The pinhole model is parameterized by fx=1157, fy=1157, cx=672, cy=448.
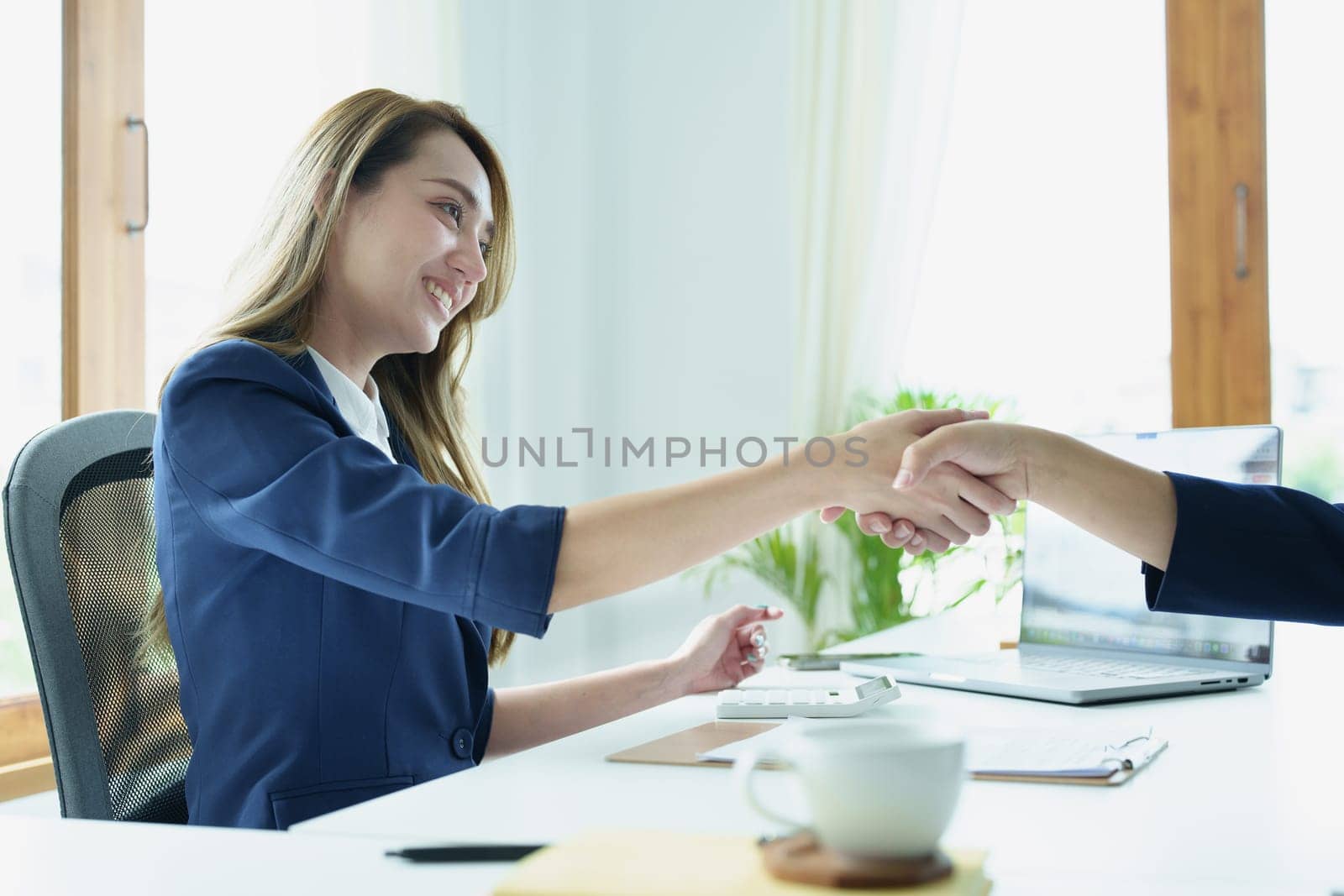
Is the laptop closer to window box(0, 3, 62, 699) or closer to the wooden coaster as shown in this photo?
the wooden coaster

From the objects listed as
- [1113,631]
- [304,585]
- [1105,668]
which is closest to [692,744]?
[304,585]

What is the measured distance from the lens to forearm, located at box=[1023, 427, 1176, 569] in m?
1.11

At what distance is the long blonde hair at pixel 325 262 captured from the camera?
4.38ft

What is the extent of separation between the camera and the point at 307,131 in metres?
1.47

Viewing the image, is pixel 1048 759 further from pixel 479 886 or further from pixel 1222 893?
pixel 479 886

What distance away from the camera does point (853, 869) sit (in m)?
0.53

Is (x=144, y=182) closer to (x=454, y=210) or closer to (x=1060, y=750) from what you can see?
(x=454, y=210)

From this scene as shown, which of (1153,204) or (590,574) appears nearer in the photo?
(590,574)

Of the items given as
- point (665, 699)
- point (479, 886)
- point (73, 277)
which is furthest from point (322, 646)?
point (73, 277)

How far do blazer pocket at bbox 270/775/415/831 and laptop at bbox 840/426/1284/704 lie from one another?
65 cm

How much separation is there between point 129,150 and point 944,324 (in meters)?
2.13

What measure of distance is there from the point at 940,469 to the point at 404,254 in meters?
Result: 0.70

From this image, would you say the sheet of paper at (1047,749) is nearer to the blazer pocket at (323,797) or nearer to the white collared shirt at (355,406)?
the blazer pocket at (323,797)

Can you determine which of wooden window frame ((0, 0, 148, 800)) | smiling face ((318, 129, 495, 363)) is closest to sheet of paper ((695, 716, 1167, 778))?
smiling face ((318, 129, 495, 363))
